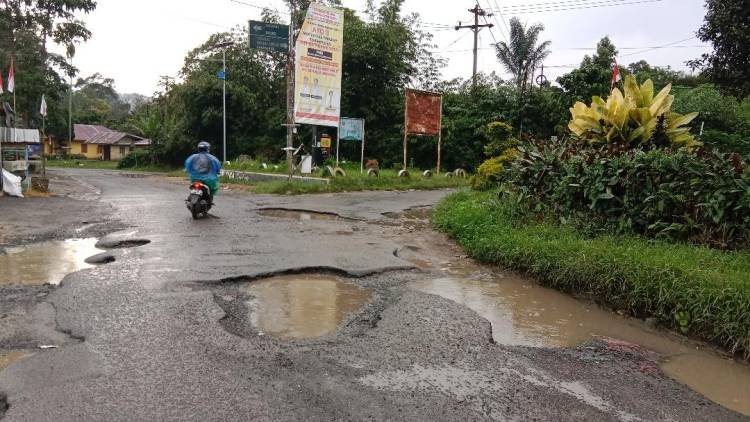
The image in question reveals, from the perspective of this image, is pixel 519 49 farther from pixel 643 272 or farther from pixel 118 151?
pixel 118 151

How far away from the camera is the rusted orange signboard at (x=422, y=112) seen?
19.6m

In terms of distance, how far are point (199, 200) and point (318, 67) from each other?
8.29 meters

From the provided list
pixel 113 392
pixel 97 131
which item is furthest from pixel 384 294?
pixel 97 131

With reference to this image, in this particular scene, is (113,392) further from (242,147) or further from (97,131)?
(97,131)

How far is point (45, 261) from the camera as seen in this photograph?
6270mm

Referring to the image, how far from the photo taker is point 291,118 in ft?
56.6

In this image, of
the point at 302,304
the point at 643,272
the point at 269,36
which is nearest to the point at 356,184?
the point at 269,36

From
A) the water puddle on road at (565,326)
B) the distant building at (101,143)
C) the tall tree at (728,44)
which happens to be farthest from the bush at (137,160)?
the water puddle on road at (565,326)

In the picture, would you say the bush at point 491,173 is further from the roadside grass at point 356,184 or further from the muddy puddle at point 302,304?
the muddy puddle at point 302,304

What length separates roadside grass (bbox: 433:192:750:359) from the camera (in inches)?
176

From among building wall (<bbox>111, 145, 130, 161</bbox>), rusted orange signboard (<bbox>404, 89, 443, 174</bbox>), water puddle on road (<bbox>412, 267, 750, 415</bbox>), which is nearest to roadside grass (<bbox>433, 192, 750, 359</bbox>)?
water puddle on road (<bbox>412, 267, 750, 415</bbox>)

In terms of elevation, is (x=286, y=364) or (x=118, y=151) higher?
(x=118, y=151)

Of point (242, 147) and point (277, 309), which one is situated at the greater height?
point (242, 147)

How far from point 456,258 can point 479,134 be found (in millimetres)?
19036
